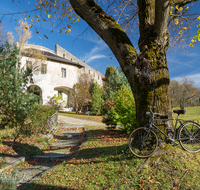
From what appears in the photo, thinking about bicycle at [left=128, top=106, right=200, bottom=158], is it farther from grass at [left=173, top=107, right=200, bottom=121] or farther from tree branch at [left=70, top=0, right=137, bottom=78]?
grass at [left=173, top=107, right=200, bottom=121]

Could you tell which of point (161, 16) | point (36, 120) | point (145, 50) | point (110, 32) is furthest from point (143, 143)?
point (36, 120)

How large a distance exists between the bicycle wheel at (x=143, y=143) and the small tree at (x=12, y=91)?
5053 mm

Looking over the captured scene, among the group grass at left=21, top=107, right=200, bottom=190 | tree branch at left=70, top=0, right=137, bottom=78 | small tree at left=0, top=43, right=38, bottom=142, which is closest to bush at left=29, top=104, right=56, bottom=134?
small tree at left=0, top=43, right=38, bottom=142

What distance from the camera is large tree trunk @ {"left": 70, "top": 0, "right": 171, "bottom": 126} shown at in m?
3.45

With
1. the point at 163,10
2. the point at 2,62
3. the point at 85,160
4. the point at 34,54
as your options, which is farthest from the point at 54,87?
the point at 163,10

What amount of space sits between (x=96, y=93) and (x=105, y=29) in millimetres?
18804

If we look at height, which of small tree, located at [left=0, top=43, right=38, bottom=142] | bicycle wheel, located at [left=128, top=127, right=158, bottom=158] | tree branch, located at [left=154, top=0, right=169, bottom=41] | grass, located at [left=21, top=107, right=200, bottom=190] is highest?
tree branch, located at [left=154, top=0, right=169, bottom=41]

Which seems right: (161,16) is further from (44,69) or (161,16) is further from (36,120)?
(44,69)

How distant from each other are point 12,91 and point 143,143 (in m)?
5.70

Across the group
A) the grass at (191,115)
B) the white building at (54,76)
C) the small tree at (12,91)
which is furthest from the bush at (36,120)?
the white building at (54,76)

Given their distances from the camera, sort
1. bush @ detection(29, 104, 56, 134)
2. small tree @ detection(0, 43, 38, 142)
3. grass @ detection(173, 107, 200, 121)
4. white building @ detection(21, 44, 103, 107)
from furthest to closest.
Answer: white building @ detection(21, 44, 103, 107), grass @ detection(173, 107, 200, 121), bush @ detection(29, 104, 56, 134), small tree @ detection(0, 43, 38, 142)

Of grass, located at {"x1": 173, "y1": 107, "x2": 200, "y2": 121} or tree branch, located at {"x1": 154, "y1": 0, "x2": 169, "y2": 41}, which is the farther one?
grass, located at {"x1": 173, "y1": 107, "x2": 200, "y2": 121}

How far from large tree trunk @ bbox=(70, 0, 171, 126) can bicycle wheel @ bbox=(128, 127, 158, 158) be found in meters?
0.23

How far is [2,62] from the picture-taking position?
6.02 metres
